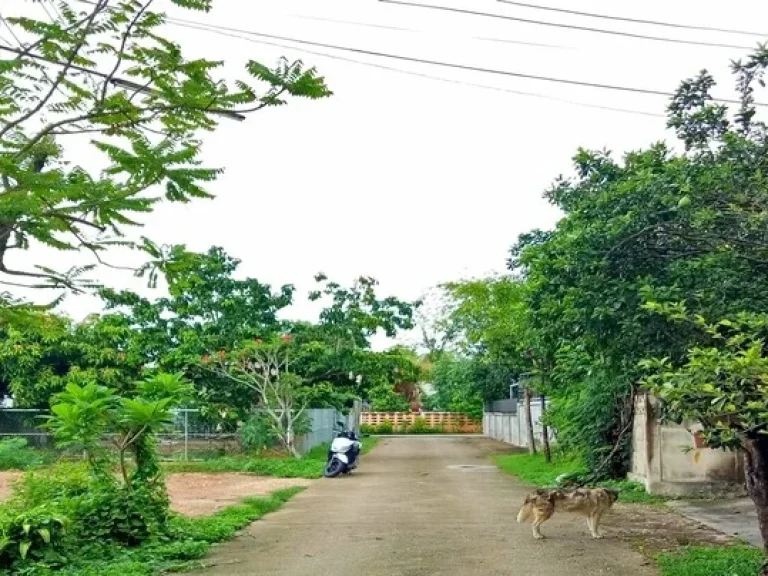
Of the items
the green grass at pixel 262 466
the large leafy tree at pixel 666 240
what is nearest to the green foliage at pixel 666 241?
the large leafy tree at pixel 666 240

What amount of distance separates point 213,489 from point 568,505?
9.80m

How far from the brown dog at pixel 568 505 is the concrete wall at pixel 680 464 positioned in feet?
14.6

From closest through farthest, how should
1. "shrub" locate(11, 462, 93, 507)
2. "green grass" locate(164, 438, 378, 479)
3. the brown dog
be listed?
"shrub" locate(11, 462, 93, 507) < the brown dog < "green grass" locate(164, 438, 378, 479)

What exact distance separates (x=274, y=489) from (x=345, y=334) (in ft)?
30.9

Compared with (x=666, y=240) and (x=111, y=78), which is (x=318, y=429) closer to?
(x=666, y=240)

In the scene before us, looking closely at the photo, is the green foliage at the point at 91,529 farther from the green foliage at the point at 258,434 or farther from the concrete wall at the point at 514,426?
the concrete wall at the point at 514,426

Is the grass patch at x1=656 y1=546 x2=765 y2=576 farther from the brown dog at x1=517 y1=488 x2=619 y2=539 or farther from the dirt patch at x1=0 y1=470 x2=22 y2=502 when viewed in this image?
the dirt patch at x1=0 y1=470 x2=22 y2=502

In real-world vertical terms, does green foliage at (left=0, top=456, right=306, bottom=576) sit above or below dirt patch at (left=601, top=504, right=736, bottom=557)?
above

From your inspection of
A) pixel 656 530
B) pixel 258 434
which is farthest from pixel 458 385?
pixel 656 530

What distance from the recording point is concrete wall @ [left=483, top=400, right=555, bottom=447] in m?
32.3

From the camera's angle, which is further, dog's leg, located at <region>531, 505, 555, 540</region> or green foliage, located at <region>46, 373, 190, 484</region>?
dog's leg, located at <region>531, 505, 555, 540</region>

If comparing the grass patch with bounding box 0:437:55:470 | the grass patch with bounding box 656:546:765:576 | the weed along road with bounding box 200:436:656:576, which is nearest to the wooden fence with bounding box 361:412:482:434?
the grass patch with bounding box 0:437:55:470

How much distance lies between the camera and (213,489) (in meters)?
19.8

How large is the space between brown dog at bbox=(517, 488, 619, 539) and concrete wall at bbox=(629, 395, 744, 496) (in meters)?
4.45
